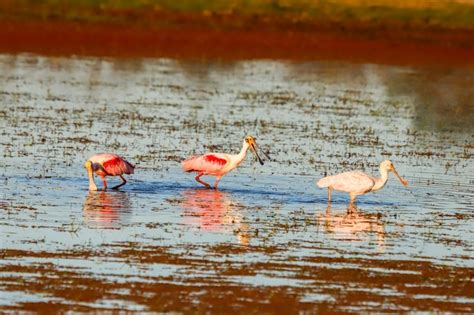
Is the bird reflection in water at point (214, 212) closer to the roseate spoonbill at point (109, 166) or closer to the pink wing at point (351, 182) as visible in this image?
the roseate spoonbill at point (109, 166)

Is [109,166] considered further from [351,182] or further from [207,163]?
[351,182]

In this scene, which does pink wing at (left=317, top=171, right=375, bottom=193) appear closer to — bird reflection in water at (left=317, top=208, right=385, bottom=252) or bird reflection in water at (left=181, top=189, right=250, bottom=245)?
bird reflection in water at (left=317, top=208, right=385, bottom=252)

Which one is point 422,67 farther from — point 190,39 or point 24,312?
point 24,312

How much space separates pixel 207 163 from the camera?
19.1m

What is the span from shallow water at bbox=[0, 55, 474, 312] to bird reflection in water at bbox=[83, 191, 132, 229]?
0.13 feet

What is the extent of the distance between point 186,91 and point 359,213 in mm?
15835

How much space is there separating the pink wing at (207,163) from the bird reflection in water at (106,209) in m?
1.56

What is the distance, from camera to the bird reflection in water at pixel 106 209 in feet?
50.0

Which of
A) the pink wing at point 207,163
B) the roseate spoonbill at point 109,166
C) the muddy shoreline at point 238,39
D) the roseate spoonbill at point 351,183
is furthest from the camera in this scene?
the muddy shoreline at point 238,39

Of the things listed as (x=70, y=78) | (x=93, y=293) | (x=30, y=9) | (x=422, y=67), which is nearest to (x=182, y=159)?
(x=93, y=293)

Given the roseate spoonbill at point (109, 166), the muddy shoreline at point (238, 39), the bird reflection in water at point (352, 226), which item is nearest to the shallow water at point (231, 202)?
the bird reflection in water at point (352, 226)

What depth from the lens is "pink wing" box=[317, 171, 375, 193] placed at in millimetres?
17375

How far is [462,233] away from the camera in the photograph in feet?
51.0

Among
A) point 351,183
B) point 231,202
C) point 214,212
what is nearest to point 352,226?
point 351,183
